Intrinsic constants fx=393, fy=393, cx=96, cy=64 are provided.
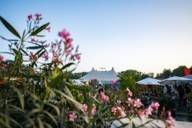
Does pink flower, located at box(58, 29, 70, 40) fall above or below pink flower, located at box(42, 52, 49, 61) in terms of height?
above

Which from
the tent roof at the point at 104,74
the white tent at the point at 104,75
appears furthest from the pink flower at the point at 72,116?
the tent roof at the point at 104,74

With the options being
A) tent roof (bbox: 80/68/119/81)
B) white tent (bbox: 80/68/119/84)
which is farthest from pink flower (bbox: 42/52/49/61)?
tent roof (bbox: 80/68/119/81)

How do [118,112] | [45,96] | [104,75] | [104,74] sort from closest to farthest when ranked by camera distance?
1. [45,96]
2. [118,112]
3. [104,75]
4. [104,74]

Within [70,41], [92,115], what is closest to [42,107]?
[92,115]

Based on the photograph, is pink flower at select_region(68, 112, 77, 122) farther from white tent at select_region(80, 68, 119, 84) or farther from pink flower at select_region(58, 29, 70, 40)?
white tent at select_region(80, 68, 119, 84)

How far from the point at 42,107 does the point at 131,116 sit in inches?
43.4

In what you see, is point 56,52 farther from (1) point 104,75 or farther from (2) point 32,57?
(1) point 104,75

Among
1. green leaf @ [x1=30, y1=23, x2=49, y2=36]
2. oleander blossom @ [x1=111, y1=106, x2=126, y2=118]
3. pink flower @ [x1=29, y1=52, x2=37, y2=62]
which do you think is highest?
green leaf @ [x1=30, y1=23, x2=49, y2=36]

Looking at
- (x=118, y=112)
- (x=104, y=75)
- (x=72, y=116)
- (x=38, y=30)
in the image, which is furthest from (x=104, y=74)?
(x=72, y=116)

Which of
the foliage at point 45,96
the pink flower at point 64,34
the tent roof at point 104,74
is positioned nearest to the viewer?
the foliage at point 45,96

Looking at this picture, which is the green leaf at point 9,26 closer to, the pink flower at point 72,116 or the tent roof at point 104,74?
the pink flower at point 72,116

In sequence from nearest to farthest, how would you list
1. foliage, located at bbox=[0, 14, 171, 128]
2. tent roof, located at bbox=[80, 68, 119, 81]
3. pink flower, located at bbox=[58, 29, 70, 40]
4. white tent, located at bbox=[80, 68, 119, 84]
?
1. foliage, located at bbox=[0, 14, 171, 128]
2. pink flower, located at bbox=[58, 29, 70, 40]
3. white tent, located at bbox=[80, 68, 119, 84]
4. tent roof, located at bbox=[80, 68, 119, 81]

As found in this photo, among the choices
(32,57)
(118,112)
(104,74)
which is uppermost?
(104,74)

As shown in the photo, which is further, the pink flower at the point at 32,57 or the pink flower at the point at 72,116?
the pink flower at the point at 32,57
